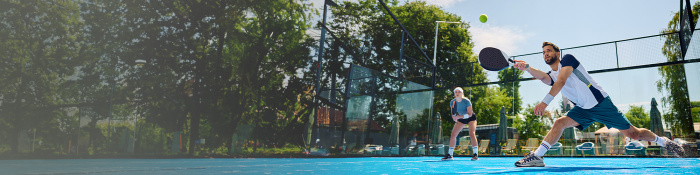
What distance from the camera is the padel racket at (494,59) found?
493 cm

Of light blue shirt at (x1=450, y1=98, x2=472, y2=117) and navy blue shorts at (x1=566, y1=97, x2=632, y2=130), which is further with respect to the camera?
light blue shirt at (x1=450, y1=98, x2=472, y2=117)

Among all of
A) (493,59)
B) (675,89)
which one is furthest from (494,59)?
(675,89)

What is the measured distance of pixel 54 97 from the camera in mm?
11461

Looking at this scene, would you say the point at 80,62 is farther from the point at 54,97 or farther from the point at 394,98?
the point at 394,98

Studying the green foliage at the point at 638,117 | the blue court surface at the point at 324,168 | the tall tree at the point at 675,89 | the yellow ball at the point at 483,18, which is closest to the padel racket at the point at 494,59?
the blue court surface at the point at 324,168

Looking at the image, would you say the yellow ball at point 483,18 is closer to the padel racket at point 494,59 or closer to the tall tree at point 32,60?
the padel racket at point 494,59

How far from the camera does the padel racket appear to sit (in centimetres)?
493

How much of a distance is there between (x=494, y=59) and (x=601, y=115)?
1205 mm

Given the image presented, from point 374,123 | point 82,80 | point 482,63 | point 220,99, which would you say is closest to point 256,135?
point 220,99

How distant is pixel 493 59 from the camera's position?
5.06m

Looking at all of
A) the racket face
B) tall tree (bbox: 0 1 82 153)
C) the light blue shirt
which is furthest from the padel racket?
tall tree (bbox: 0 1 82 153)

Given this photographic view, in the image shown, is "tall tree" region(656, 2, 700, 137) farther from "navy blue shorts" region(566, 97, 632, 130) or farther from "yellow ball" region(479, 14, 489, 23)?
"navy blue shorts" region(566, 97, 632, 130)

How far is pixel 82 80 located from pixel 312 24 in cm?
1025

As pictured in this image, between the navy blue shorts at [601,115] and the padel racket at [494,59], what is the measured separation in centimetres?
84
